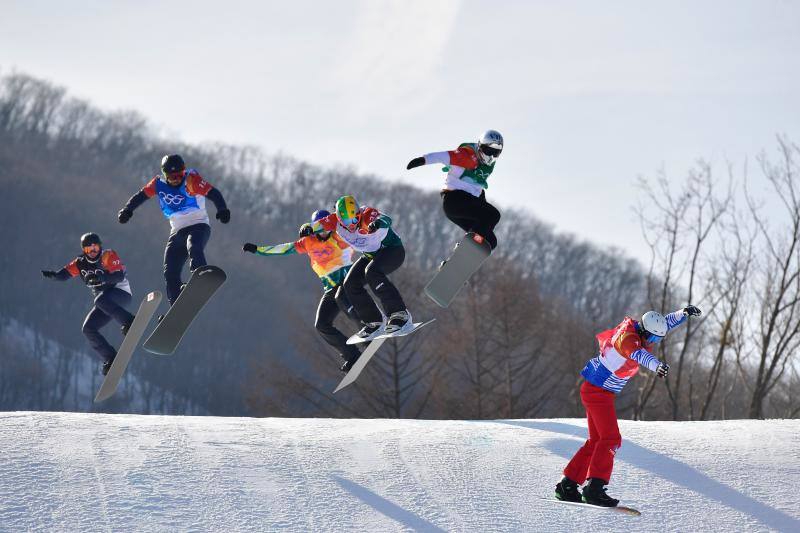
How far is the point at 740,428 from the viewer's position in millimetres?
14914

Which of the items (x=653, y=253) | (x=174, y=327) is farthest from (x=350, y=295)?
(x=653, y=253)

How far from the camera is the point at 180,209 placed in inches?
537

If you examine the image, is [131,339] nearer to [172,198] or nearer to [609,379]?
[172,198]

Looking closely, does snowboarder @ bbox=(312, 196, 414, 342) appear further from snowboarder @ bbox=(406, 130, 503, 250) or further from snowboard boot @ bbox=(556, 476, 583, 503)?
snowboard boot @ bbox=(556, 476, 583, 503)

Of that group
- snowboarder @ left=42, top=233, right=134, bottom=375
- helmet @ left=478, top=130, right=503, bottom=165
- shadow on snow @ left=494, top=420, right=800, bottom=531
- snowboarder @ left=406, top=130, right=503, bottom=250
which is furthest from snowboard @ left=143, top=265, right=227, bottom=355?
shadow on snow @ left=494, top=420, right=800, bottom=531

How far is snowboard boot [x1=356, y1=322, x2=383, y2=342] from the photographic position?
1316 centimetres

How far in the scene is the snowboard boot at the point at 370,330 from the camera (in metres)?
13.2

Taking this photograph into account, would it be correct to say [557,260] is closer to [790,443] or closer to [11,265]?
[11,265]

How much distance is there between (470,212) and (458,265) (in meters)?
0.70

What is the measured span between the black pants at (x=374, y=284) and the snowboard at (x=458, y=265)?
52 cm

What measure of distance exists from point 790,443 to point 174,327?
8.48m

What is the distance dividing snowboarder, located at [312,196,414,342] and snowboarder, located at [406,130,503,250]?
2.91 feet

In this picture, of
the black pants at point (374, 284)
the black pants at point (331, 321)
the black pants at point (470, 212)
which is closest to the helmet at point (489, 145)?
the black pants at point (470, 212)

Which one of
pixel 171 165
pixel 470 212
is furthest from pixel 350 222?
pixel 171 165
